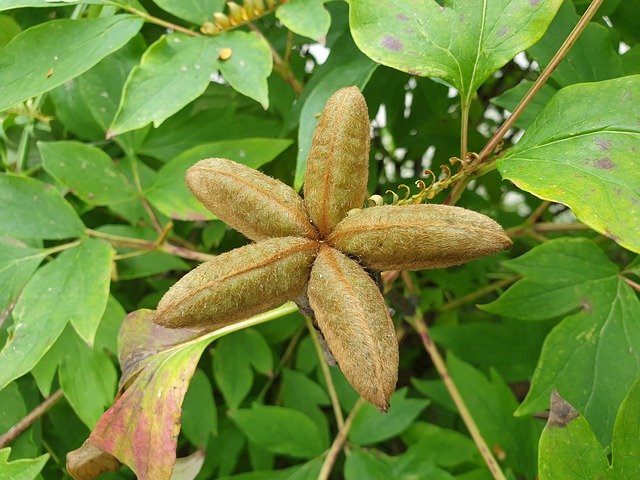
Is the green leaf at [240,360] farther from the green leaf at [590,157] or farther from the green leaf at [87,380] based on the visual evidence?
the green leaf at [590,157]

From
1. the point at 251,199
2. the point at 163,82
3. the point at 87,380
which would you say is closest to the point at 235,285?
the point at 251,199

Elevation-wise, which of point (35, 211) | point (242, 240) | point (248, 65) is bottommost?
point (242, 240)

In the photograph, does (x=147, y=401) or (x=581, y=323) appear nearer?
(x=147, y=401)

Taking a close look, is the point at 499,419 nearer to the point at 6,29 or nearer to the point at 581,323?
the point at 581,323

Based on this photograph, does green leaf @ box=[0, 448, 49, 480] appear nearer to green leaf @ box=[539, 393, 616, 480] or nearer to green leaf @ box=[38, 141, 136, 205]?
green leaf @ box=[38, 141, 136, 205]

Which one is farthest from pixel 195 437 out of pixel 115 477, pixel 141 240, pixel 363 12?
pixel 363 12

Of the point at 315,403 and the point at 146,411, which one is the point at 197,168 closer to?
the point at 146,411

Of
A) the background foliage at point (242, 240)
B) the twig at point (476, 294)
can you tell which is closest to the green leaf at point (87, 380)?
the background foliage at point (242, 240)
